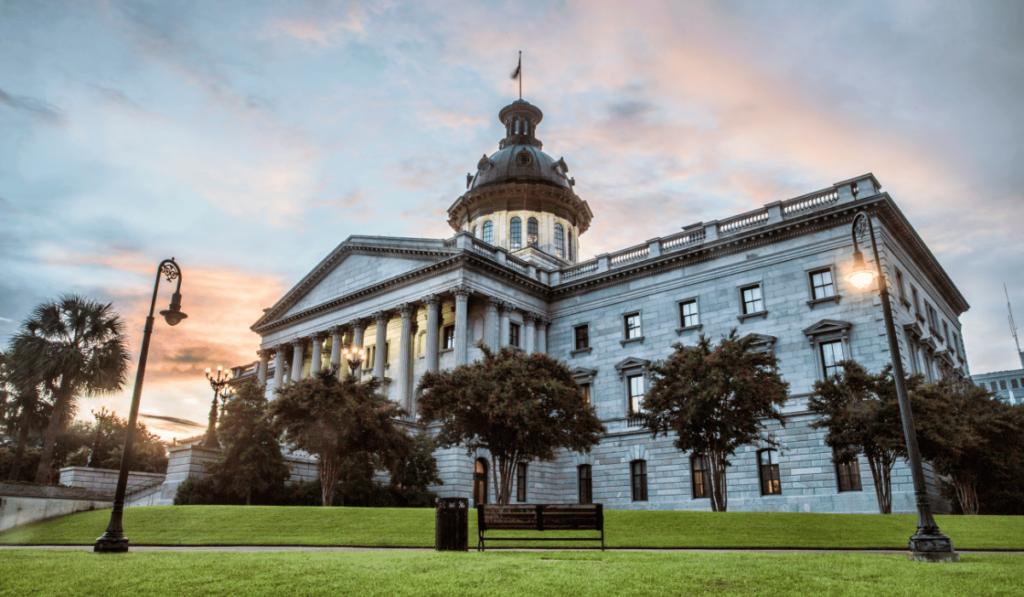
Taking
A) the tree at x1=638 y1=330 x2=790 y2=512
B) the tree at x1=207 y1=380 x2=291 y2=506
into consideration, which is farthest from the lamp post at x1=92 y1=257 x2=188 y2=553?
the tree at x1=638 y1=330 x2=790 y2=512

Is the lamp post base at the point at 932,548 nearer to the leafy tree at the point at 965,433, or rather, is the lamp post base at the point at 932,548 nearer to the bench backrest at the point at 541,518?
the bench backrest at the point at 541,518

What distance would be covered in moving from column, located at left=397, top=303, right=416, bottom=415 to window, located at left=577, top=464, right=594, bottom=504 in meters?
10.6

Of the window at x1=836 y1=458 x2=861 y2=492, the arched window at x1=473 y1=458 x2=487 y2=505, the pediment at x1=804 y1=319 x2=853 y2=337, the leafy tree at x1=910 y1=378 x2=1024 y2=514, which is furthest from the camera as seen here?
the arched window at x1=473 y1=458 x2=487 y2=505

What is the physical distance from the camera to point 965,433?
2581cm

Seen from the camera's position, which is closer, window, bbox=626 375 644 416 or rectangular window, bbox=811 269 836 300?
rectangular window, bbox=811 269 836 300

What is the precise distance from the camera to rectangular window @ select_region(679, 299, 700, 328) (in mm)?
39969

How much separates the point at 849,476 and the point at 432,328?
23313 millimetres

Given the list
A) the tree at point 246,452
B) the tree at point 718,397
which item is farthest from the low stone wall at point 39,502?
the tree at point 718,397

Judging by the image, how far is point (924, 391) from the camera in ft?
86.6

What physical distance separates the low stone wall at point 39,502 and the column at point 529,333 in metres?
23.7

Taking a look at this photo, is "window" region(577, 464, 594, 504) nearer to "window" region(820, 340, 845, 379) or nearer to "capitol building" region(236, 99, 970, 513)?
"capitol building" region(236, 99, 970, 513)

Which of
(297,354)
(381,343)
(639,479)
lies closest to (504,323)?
(381,343)

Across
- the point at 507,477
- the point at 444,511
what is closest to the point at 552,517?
the point at 444,511

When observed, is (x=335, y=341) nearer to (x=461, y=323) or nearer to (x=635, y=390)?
(x=461, y=323)
